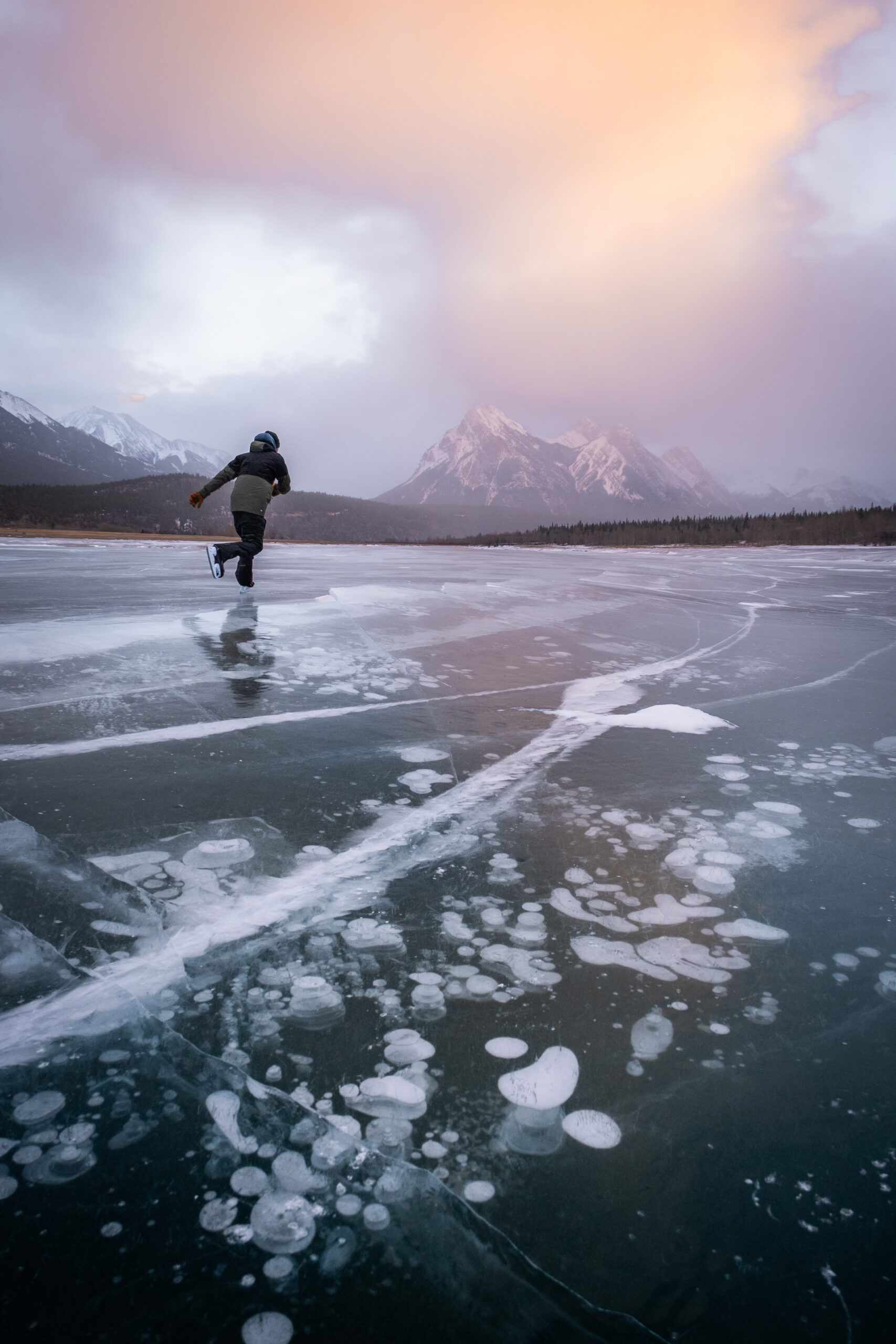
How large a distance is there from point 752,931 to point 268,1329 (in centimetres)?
111

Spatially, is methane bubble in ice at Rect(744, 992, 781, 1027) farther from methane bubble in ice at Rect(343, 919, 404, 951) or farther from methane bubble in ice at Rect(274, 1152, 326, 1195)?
methane bubble in ice at Rect(274, 1152, 326, 1195)

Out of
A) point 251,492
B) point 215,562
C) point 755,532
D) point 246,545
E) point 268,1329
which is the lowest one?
point 268,1329

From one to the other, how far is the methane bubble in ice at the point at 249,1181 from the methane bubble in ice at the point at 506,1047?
38cm

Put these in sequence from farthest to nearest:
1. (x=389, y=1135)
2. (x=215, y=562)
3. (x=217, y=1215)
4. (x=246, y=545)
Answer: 1. (x=215, y=562)
2. (x=246, y=545)
3. (x=389, y=1135)
4. (x=217, y=1215)

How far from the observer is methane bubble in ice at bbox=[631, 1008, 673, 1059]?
1105mm

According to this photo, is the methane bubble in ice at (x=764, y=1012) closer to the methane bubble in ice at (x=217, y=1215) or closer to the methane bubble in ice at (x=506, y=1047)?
the methane bubble in ice at (x=506, y=1047)

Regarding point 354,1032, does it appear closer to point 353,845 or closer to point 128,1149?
point 128,1149

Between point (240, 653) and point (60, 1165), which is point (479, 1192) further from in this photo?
point (240, 653)

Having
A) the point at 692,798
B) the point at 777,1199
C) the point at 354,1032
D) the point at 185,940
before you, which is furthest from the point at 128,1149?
the point at 692,798

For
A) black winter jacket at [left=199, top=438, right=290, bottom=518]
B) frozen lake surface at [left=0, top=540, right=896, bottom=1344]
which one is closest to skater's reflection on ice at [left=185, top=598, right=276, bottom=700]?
frozen lake surface at [left=0, top=540, right=896, bottom=1344]

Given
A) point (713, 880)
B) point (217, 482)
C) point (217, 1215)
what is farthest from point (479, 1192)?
point (217, 482)

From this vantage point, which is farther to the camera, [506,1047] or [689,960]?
[689,960]

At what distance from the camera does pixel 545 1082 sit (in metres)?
1.05

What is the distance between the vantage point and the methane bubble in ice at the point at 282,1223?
805mm
